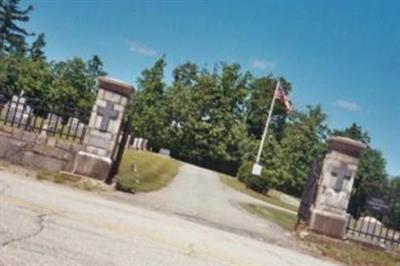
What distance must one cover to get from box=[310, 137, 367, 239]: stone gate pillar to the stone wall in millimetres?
5968

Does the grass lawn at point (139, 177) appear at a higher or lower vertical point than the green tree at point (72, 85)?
lower

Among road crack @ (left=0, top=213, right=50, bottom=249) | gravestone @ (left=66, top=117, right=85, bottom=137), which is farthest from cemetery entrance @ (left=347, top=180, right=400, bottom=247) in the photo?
road crack @ (left=0, top=213, right=50, bottom=249)

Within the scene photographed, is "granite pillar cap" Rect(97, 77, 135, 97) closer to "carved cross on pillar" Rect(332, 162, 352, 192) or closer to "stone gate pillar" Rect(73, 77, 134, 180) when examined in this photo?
"stone gate pillar" Rect(73, 77, 134, 180)

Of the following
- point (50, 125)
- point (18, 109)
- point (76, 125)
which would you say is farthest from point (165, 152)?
point (76, 125)

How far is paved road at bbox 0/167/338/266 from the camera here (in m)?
6.05

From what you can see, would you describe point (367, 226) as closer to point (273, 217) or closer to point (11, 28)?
point (273, 217)

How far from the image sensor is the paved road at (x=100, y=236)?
6.05 metres

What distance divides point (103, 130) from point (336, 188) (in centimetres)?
577

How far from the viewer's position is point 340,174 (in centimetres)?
1383

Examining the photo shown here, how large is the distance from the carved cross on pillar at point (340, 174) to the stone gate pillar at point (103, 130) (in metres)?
5.35

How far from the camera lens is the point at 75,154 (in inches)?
551

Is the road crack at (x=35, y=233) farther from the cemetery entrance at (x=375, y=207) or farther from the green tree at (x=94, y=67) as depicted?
the green tree at (x=94, y=67)

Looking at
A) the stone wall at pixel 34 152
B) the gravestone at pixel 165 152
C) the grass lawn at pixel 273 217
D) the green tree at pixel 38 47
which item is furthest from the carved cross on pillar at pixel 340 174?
the green tree at pixel 38 47

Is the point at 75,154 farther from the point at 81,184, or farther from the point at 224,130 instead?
the point at 224,130
